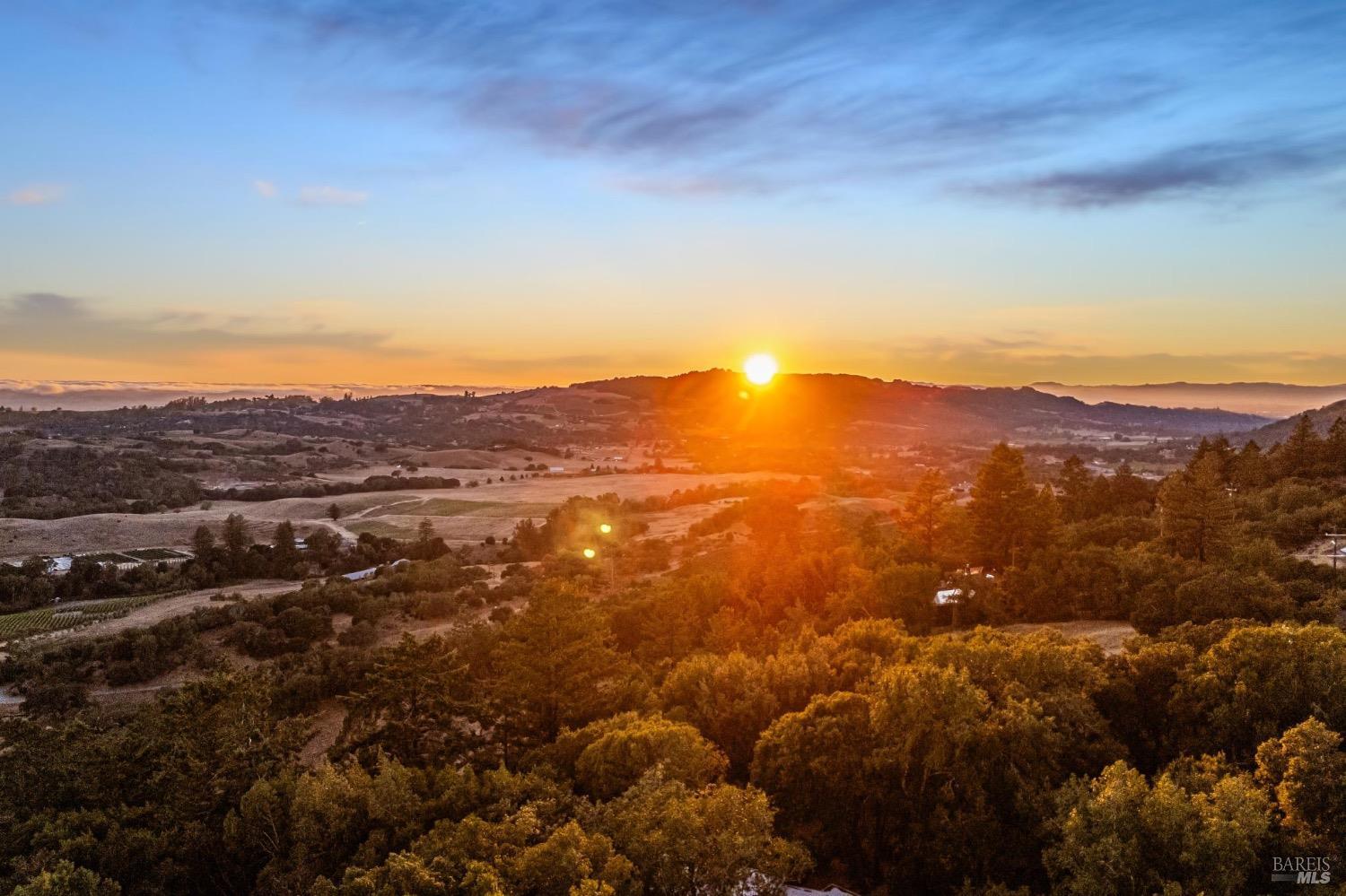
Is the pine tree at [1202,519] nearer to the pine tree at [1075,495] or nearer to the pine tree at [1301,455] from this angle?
the pine tree at [1075,495]

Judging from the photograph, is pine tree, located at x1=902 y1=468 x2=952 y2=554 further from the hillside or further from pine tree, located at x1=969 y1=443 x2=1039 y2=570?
the hillside

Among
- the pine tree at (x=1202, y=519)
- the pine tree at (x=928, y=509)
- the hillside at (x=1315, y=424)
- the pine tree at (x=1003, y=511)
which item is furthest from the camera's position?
the hillside at (x=1315, y=424)

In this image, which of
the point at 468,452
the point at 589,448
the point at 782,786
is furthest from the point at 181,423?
the point at 782,786

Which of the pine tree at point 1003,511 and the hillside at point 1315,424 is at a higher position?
the hillside at point 1315,424

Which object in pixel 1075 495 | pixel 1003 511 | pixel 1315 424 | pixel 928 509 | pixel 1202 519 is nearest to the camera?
pixel 1202 519

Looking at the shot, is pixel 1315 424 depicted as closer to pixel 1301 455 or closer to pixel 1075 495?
pixel 1301 455

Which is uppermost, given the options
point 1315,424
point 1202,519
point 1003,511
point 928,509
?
point 1315,424

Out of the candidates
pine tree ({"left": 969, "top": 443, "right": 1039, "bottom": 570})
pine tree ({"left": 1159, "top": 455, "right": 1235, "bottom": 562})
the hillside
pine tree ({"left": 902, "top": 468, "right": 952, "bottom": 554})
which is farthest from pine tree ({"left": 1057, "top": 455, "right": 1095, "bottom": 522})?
the hillside

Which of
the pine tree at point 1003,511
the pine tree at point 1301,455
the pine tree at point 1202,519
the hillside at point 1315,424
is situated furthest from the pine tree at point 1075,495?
the hillside at point 1315,424

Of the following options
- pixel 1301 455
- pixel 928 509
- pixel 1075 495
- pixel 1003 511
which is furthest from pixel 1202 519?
pixel 1301 455

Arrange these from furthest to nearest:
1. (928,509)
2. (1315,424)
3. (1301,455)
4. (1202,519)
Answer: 1. (1315,424)
2. (1301,455)
3. (928,509)
4. (1202,519)

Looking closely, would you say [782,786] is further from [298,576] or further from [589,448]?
[589,448]
